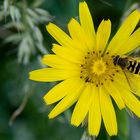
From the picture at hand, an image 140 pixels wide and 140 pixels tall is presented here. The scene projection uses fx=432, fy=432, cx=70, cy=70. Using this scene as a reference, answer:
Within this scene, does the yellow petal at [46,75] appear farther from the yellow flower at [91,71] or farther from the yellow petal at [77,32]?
the yellow petal at [77,32]

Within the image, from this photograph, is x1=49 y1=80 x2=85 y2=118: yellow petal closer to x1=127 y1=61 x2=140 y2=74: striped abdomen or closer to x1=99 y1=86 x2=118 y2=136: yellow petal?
x1=99 y1=86 x2=118 y2=136: yellow petal

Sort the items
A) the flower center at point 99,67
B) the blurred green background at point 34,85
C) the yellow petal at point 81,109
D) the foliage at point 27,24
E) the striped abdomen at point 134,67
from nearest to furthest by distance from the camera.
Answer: the striped abdomen at point 134,67, the yellow petal at point 81,109, the flower center at point 99,67, the foliage at point 27,24, the blurred green background at point 34,85

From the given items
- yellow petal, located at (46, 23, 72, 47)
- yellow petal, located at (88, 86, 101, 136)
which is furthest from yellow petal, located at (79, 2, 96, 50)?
yellow petal, located at (88, 86, 101, 136)

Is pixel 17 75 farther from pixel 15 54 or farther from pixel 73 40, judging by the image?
pixel 73 40

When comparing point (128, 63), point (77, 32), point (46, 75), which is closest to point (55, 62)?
point (46, 75)

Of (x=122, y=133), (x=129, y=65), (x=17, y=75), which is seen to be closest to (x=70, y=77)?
(x=129, y=65)

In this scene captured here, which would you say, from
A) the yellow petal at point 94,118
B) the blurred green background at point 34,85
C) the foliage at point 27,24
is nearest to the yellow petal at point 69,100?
the yellow petal at point 94,118

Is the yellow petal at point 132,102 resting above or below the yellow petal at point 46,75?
below
